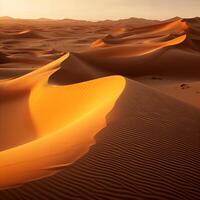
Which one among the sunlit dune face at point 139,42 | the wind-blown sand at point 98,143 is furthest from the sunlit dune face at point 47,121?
the sunlit dune face at point 139,42

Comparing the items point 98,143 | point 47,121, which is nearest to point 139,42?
point 47,121

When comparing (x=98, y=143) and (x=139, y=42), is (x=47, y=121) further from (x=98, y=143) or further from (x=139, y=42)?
(x=139, y=42)

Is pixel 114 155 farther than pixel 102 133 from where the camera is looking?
No

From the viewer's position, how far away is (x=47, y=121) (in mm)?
6113

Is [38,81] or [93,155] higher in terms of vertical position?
[93,155]

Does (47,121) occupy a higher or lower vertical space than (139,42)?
higher

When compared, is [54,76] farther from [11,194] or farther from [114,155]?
[11,194]

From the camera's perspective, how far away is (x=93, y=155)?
10.5 feet

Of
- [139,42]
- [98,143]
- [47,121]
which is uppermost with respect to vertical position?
[98,143]

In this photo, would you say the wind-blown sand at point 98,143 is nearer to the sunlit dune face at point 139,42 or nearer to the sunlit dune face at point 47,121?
the sunlit dune face at point 47,121

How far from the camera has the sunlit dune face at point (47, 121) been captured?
3.10 m

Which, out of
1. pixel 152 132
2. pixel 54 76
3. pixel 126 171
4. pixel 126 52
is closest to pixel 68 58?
pixel 54 76

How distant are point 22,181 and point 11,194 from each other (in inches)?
7.5

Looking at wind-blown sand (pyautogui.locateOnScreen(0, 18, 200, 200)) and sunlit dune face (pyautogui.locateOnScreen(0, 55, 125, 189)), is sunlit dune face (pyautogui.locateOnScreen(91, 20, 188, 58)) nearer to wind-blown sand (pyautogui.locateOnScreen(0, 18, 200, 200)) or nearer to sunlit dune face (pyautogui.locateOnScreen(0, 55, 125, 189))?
sunlit dune face (pyautogui.locateOnScreen(0, 55, 125, 189))
